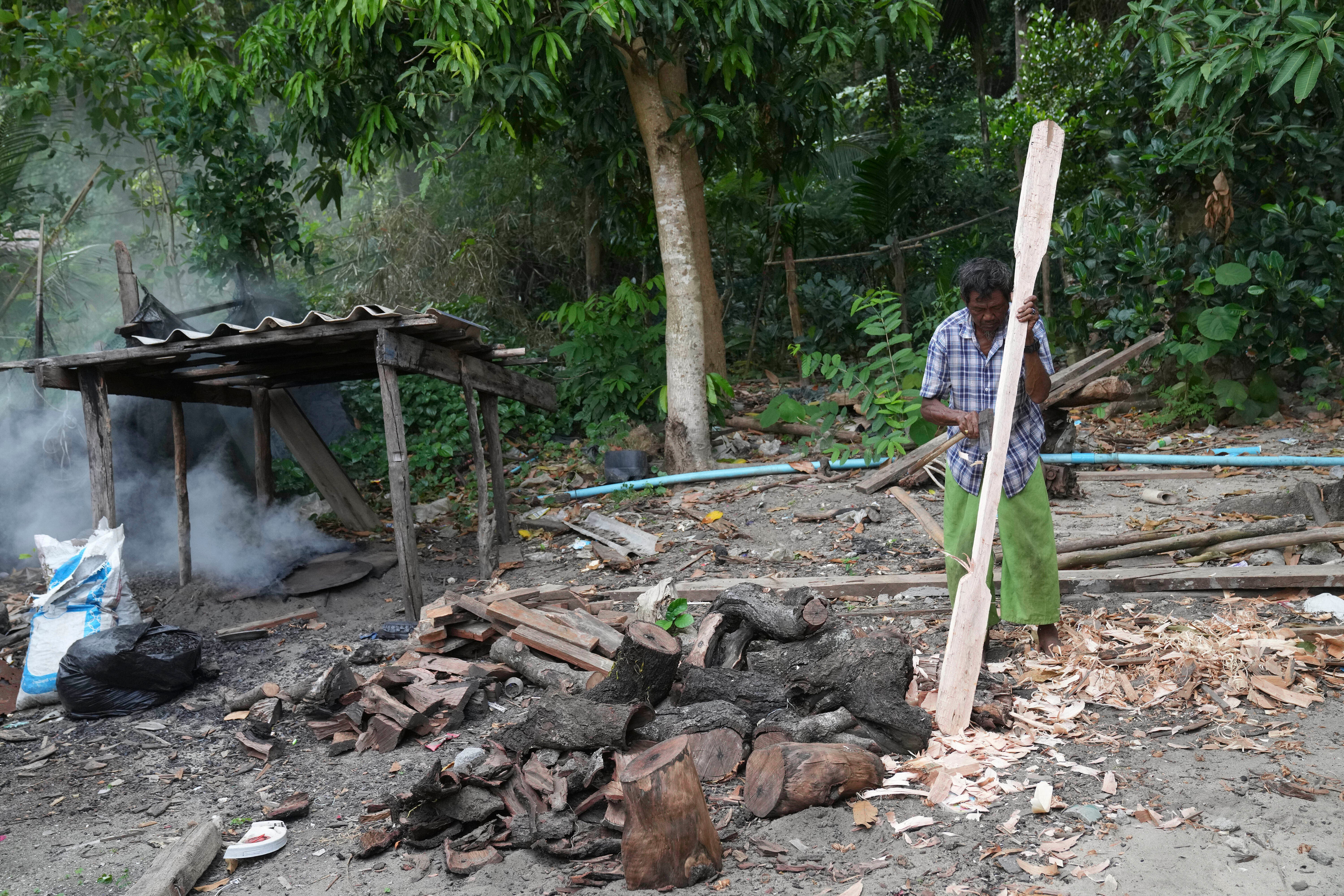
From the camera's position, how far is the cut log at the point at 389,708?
14.5 feet

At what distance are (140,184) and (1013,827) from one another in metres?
14.3

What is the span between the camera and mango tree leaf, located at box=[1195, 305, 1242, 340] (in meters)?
8.77

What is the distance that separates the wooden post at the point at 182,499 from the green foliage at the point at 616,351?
388cm

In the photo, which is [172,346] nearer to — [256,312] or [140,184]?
[256,312]

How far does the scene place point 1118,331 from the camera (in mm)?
9469

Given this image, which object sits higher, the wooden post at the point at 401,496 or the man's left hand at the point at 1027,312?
the man's left hand at the point at 1027,312

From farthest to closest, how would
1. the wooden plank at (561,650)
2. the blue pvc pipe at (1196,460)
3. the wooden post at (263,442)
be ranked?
the wooden post at (263,442) → the blue pvc pipe at (1196,460) → the wooden plank at (561,650)

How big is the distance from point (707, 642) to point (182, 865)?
7.56 feet

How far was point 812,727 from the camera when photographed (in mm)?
3541

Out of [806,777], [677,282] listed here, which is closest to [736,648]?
[806,777]

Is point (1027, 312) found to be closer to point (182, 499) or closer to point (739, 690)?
point (739, 690)

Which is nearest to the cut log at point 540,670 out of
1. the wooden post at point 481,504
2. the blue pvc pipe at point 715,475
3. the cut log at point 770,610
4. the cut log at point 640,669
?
the cut log at point 640,669

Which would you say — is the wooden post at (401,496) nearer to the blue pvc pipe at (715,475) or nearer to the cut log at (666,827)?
the blue pvc pipe at (715,475)

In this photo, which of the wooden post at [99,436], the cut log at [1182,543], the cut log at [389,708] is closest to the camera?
the cut log at [389,708]
